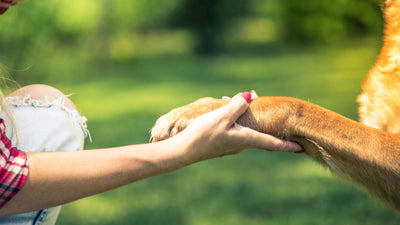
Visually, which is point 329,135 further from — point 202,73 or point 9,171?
point 202,73

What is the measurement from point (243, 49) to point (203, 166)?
1203cm

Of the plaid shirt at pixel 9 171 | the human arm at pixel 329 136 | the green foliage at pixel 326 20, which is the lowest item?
the green foliage at pixel 326 20

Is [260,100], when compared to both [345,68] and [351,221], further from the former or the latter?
[345,68]

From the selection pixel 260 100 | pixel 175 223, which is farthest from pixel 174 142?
pixel 175 223

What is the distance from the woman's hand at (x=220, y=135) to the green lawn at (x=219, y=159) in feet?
5.00

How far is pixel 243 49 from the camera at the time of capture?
53.7 feet

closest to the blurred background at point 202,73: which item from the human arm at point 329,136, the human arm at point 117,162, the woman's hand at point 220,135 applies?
the human arm at point 329,136

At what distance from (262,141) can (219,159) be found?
3.10 m

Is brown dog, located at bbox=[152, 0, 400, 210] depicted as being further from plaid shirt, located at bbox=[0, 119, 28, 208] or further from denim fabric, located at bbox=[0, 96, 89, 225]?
plaid shirt, located at bbox=[0, 119, 28, 208]

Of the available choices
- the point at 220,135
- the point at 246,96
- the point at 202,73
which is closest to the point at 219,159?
the point at 246,96

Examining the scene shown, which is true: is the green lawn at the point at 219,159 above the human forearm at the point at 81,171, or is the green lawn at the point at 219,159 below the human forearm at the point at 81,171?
below

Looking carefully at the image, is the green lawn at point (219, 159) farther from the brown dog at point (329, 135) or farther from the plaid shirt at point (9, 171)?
the plaid shirt at point (9, 171)

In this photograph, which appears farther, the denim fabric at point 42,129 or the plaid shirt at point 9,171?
the denim fabric at point 42,129

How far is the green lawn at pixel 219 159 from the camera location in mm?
3479
